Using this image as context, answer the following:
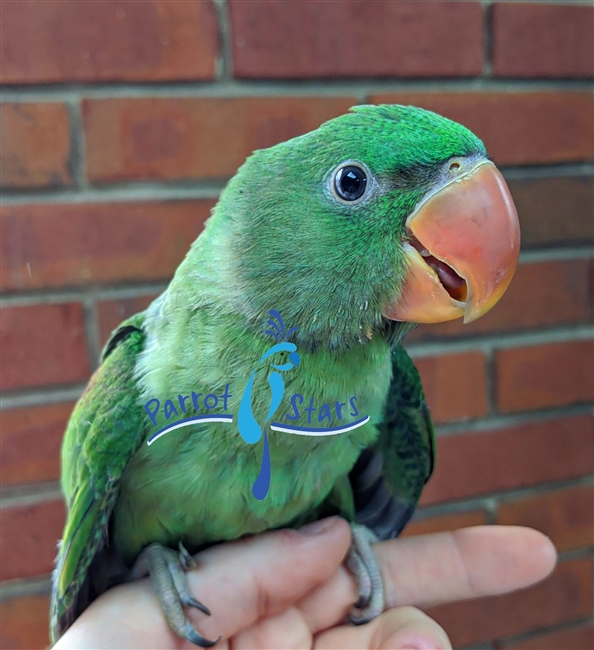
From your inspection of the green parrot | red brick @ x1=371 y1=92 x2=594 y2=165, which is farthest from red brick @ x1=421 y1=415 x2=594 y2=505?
red brick @ x1=371 y1=92 x2=594 y2=165

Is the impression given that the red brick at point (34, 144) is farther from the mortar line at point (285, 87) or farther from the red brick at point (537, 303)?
the red brick at point (537, 303)

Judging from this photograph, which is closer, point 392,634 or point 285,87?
point 392,634

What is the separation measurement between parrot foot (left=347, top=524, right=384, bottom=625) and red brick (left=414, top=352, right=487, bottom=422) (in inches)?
10.7

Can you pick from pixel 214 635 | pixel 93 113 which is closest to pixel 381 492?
pixel 214 635

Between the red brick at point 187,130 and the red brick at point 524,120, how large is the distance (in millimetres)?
140

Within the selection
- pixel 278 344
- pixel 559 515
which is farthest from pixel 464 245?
pixel 559 515

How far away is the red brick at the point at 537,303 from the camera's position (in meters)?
0.93

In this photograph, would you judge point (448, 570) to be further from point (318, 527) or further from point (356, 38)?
point (356, 38)

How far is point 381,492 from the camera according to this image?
80 cm

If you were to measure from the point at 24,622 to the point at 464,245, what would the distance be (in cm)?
88

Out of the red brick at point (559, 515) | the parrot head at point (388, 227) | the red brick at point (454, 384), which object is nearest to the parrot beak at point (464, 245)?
the parrot head at point (388, 227)

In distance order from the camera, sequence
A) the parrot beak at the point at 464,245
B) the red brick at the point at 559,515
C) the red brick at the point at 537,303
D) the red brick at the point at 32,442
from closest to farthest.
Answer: the parrot beak at the point at 464,245 < the red brick at the point at 32,442 < the red brick at the point at 537,303 < the red brick at the point at 559,515

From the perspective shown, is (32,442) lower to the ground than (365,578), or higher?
higher

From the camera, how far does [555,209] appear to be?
36.3 inches
